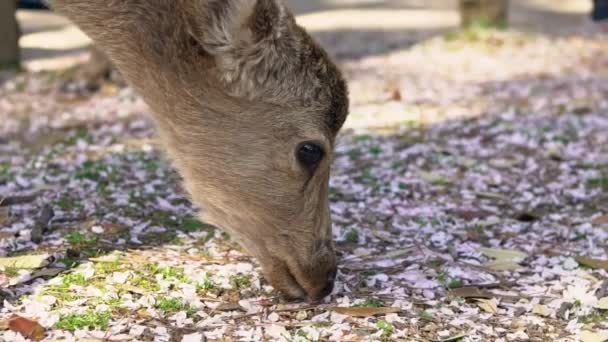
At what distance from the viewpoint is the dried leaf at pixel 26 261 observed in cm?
431

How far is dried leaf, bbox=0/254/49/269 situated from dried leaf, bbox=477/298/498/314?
6.77 ft

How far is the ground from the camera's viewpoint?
395cm

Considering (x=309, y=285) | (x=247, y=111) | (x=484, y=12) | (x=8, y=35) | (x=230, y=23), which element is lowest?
(x=484, y=12)

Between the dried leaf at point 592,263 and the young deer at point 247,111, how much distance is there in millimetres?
1654

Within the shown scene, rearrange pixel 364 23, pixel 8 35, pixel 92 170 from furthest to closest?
pixel 364 23, pixel 8 35, pixel 92 170

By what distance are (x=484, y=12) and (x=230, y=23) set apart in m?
11.3

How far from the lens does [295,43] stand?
3.71 meters

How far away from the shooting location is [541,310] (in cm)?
423

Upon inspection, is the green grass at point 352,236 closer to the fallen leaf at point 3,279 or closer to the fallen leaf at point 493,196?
the fallen leaf at point 493,196

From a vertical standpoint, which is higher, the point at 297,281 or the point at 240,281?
the point at 297,281

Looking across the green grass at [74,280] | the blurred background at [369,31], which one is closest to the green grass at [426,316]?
the green grass at [74,280]

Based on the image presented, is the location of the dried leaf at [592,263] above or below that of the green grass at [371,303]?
below

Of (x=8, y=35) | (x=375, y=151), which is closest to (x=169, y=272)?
(x=375, y=151)

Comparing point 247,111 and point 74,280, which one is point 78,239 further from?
point 247,111
